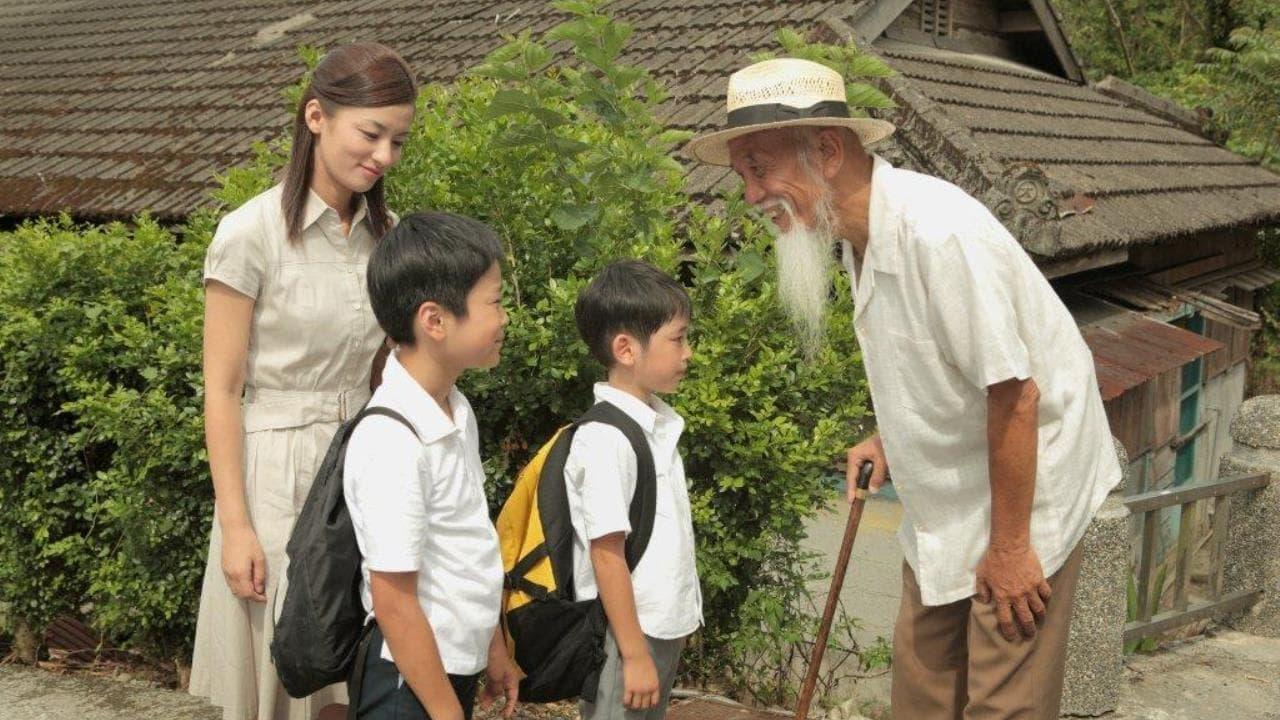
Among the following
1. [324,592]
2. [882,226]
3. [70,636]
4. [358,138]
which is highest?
[358,138]

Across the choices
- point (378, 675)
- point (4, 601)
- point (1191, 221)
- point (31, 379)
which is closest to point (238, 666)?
point (378, 675)

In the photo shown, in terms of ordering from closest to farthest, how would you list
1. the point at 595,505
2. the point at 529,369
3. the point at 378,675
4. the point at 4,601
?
the point at 378,675, the point at 595,505, the point at 529,369, the point at 4,601

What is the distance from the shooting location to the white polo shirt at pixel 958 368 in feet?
7.92

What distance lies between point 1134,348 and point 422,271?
591 cm

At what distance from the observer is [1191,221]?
819cm

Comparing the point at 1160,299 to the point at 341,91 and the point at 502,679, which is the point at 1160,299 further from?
the point at 341,91

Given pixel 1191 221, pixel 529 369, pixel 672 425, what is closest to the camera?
pixel 672 425

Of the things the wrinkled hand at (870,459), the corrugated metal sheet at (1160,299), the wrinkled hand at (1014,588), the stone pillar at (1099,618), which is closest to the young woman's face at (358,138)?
the wrinkled hand at (870,459)

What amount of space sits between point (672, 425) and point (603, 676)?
0.59 meters

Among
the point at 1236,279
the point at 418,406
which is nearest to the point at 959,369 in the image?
the point at 418,406

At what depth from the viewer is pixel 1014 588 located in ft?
8.45

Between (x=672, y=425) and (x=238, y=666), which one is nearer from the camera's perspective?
(x=238, y=666)

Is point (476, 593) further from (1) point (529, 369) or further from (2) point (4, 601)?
(2) point (4, 601)

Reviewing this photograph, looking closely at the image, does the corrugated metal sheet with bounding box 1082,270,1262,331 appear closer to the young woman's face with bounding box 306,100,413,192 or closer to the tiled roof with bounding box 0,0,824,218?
the tiled roof with bounding box 0,0,824,218
